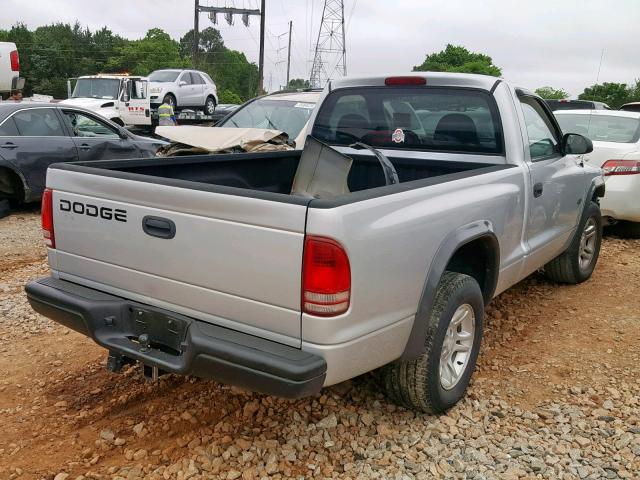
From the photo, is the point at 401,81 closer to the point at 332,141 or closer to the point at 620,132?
the point at 332,141

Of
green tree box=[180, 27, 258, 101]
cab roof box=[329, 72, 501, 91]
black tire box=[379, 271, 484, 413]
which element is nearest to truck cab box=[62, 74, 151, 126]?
cab roof box=[329, 72, 501, 91]

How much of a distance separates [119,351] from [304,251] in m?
1.08

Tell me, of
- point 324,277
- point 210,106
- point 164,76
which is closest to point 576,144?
point 324,277

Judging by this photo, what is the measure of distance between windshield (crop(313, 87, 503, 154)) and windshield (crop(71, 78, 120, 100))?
15108mm

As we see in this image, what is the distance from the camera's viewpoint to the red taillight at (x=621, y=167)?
270 inches

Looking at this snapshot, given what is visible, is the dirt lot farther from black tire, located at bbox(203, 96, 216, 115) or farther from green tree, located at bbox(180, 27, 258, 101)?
green tree, located at bbox(180, 27, 258, 101)

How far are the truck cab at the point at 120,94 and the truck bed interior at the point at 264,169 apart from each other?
14395 mm

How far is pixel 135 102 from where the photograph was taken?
60.0ft

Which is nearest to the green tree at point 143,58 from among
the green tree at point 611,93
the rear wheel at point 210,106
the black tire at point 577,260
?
the green tree at point 611,93

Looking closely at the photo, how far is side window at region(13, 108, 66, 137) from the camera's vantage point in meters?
8.14

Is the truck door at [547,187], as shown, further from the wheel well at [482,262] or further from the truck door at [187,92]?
the truck door at [187,92]

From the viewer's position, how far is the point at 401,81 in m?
4.29

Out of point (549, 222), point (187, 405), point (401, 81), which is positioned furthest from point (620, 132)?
point (187, 405)

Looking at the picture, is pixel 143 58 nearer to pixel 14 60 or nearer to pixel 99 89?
pixel 99 89
